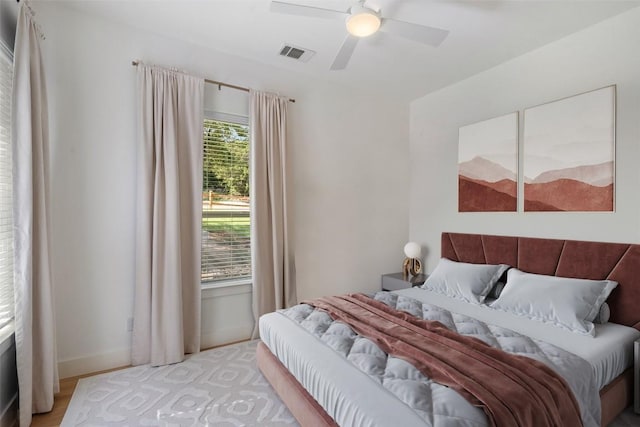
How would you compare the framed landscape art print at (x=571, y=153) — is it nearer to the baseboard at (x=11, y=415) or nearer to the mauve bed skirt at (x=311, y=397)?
the mauve bed skirt at (x=311, y=397)

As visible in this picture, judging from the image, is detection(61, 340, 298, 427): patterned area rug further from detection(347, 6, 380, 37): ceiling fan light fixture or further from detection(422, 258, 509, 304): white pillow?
detection(347, 6, 380, 37): ceiling fan light fixture

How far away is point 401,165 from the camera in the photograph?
430 cm

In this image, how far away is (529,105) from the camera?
2963 millimetres

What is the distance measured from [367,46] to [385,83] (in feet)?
2.94

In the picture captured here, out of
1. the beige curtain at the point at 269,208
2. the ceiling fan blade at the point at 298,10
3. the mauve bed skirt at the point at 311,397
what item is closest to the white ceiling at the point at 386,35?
the ceiling fan blade at the point at 298,10

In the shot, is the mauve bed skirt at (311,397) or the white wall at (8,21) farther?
the white wall at (8,21)

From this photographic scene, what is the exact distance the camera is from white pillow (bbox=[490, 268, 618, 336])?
2.17 m

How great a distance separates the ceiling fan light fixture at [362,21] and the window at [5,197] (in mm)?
2221

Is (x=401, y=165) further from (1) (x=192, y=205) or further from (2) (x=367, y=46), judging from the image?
(1) (x=192, y=205)

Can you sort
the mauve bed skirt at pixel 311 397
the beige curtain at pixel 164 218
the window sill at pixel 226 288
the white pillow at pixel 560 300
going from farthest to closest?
1. the window sill at pixel 226 288
2. the beige curtain at pixel 164 218
3. the white pillow at pixel 560 300
4. the mauve bed skirt at pixel 311 397

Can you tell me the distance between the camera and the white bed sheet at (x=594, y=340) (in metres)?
1.83

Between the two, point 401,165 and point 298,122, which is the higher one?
point 298,122

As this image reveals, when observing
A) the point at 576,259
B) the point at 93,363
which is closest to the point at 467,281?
the point at 576,259

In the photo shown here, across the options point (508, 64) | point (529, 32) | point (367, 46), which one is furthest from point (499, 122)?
point (367, 46)
